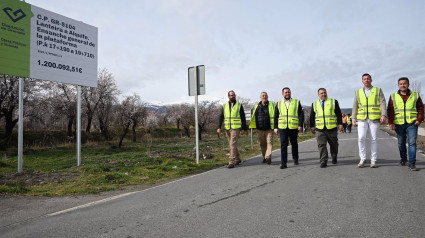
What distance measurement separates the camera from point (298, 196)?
4352 mm

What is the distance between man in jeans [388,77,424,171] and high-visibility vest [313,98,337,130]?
4.25 feet

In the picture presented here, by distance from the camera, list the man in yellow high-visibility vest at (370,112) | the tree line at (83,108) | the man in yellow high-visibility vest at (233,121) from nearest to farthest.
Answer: the man in yellow high-visibility vest at (370,112) → the man in yellow high-visibility vest at (233,121) → the tree line at (83,108)

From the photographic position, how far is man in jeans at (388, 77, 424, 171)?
6.38m

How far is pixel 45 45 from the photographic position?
827cm

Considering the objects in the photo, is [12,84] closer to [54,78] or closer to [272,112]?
[54,78]

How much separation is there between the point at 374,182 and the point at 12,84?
24.9 m

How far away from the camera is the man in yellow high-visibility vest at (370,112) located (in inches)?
262

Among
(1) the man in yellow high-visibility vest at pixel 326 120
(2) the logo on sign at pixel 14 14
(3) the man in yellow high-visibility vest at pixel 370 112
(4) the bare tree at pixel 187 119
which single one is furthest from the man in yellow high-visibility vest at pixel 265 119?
(4) the bare tree at pixel 187 119

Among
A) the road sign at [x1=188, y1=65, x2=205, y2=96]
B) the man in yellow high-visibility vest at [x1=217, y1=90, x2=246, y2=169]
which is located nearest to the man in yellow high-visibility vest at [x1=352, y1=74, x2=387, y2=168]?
the man in yellow high-visibility vest at [x1=217, y1=90, x2=246, y2=169]

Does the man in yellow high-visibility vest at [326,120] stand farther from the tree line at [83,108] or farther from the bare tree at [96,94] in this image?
the bare tree at [96,94]

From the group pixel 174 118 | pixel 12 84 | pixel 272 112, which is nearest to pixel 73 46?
pixel 272 112

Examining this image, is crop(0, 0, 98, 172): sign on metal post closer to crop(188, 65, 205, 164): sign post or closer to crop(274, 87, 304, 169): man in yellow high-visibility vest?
crop(188, 65, 205, 164): sign post

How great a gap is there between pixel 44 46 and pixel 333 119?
8277 mm

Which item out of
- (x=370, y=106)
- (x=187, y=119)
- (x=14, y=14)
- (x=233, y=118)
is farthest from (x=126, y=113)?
(x=370, y=106)
